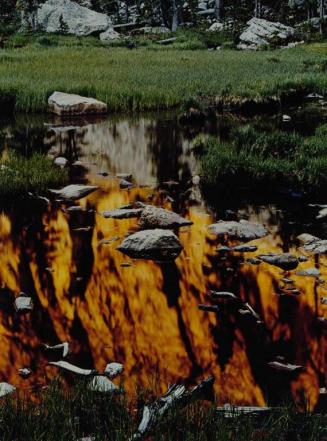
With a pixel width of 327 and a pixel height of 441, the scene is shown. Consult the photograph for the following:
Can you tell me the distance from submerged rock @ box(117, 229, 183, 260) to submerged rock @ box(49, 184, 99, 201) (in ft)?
8.54

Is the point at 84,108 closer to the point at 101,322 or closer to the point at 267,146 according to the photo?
the point at 267,146

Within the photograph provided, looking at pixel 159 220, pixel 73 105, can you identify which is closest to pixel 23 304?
pixel 159 220

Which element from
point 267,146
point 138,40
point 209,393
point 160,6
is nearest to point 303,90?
point 267,146

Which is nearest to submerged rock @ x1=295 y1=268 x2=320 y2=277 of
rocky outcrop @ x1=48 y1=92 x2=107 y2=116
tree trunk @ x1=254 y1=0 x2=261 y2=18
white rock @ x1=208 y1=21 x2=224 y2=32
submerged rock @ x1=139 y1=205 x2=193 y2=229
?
submerged rock @ x1=139 y1=205 x2=193 y2=229

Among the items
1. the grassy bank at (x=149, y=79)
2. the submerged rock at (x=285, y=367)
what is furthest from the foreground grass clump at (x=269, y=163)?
the grassy bank at (x=149, y=79)

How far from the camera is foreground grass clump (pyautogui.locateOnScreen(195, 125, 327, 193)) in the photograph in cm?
1038

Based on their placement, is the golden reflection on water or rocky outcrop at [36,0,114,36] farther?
rocky outcrop at [36,0,114,36]

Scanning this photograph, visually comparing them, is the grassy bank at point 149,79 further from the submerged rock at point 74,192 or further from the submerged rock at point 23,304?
the submerged rock at point 23,304

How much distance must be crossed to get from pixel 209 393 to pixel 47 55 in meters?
30.9

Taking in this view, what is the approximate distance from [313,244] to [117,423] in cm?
460

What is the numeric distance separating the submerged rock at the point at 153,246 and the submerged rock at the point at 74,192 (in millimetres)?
2603

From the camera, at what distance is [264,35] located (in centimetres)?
5212

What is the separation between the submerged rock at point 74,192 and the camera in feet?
31.4

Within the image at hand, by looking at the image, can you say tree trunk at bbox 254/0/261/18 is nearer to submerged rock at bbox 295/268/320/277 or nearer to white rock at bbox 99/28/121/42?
white rock at bbox 99/28/121/42
